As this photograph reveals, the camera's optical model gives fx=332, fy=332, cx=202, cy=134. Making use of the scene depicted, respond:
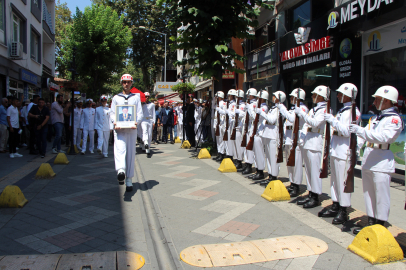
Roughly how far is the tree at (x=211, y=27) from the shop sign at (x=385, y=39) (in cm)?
416

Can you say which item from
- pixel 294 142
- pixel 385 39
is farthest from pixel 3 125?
pixel 385 39

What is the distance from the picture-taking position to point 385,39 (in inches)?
344

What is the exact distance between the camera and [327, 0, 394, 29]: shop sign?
322 inches

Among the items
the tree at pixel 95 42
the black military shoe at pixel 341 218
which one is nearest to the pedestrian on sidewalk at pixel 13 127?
the black military shoe at pixel 341 218

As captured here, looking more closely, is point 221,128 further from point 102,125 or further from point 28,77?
point 28,77

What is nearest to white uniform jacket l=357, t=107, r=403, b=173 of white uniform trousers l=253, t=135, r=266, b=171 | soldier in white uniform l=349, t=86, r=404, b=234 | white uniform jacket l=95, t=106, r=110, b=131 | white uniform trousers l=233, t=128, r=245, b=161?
soldier in white uniform l=349, t=86, r=404, b=234

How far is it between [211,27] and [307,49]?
11.6 ft

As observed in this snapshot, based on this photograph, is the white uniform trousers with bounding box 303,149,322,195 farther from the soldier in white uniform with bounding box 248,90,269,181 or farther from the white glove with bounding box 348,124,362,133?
the soldier in white uniform with bounding box 248,90,269,181

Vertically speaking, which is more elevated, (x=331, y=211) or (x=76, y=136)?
(x=76, y=136)

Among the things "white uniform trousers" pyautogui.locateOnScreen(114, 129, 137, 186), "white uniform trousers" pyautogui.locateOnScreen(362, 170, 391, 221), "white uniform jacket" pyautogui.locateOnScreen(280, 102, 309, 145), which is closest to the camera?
"white uniform trousers" pyautogui.locateOnScreen(362, 170, 391, 221)

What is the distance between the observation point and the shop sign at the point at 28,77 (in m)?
17.7

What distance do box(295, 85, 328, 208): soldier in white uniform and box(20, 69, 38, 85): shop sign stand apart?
16.6 m

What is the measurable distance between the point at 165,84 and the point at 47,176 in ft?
62.6

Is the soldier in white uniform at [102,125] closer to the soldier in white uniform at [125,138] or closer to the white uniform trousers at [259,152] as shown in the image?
the soldier in white uniform at [125,138]
